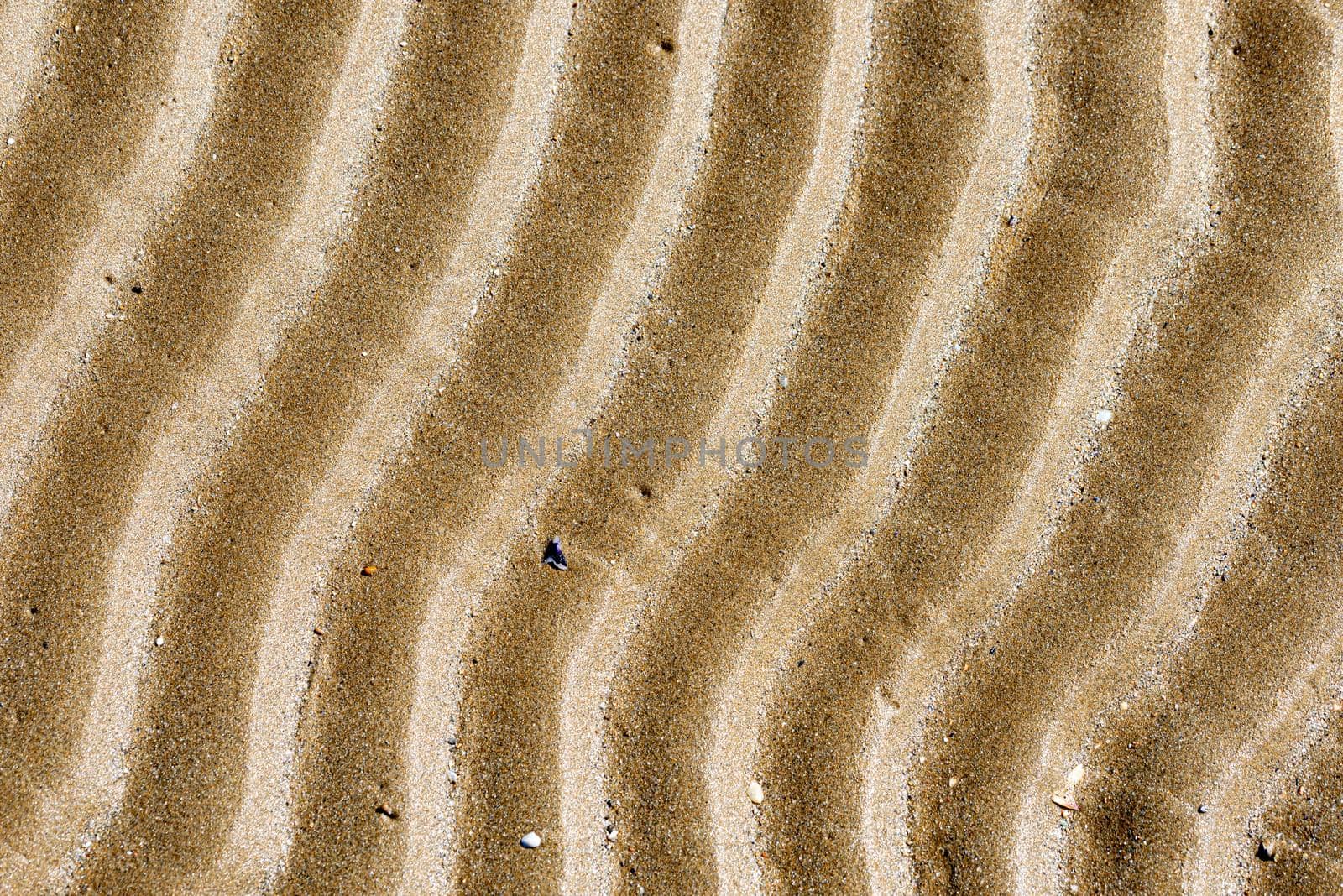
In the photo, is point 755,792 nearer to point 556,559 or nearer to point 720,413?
point 556,559

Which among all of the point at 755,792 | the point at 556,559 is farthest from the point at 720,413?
the point at 755,792

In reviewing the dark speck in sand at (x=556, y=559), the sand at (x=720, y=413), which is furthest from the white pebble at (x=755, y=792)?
the dark speck in sand at (x=556, y=559)

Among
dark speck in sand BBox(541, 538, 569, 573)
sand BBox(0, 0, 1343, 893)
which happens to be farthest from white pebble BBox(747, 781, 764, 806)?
dark speck in sand BBox(541, 538, 569, 573)

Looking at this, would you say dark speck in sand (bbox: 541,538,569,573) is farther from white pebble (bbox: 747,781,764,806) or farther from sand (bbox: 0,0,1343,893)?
white pebble (bbox: 747,781,764,806)

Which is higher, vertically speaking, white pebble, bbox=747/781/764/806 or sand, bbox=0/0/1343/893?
sand, bbox=0/0/1343/893

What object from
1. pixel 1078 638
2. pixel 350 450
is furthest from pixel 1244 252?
pixel 350 450

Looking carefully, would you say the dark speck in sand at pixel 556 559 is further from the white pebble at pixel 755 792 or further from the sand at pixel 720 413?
the white pebble at pixel 755 792

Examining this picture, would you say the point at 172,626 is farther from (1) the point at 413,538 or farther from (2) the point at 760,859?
(2) the point at 760,859
